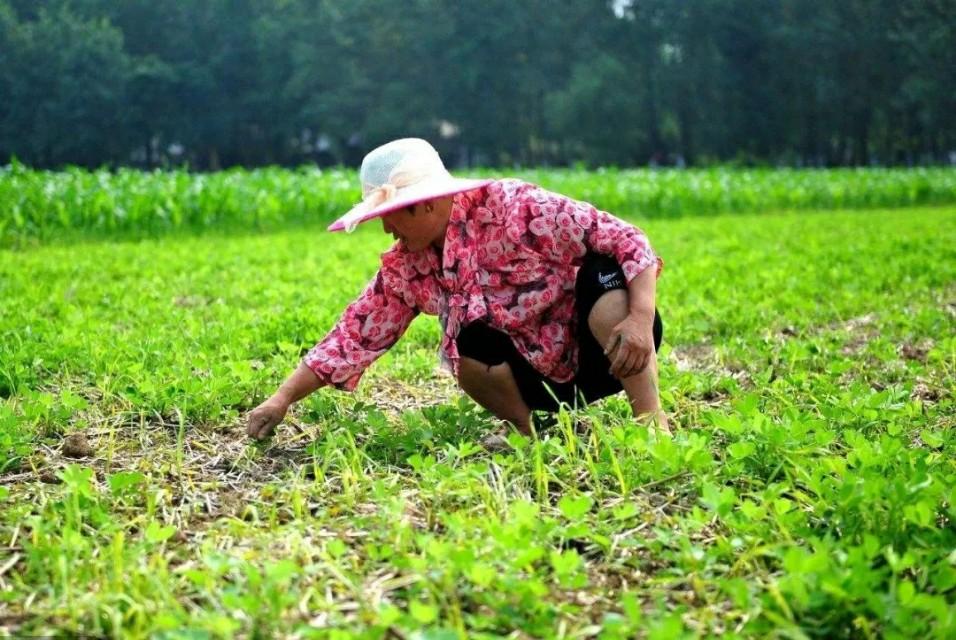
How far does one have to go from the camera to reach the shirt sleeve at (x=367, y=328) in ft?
11.1

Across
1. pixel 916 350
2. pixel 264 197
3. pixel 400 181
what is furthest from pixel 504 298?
pixel 264 197

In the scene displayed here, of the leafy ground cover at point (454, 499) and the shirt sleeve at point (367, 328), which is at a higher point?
the shirt sleeve at point (367, 328)

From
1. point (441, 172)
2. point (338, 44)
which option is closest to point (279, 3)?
point (338, 44)

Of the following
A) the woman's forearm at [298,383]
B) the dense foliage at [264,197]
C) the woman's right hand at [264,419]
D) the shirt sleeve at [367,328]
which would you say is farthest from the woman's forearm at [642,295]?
the dense foliage at [264,197]

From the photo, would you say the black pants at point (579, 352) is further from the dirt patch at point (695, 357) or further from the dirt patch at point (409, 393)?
the dirt patch at point (695, 357)

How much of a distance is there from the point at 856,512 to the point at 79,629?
1684 mm

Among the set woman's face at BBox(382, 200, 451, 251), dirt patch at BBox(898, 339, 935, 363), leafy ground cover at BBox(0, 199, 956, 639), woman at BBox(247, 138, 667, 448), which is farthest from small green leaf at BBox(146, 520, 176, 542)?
dirt patch at BBox(898, 339, 935, 363)

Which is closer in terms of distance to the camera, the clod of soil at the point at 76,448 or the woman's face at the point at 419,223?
the woman's face at the point at 419,223

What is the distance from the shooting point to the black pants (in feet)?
10.8

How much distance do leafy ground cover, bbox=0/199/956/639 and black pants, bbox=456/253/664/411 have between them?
11 centimetres

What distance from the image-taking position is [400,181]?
309 centimetres

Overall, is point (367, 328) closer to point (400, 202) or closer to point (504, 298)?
point (504, 298)

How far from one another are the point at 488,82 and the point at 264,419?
183 feet

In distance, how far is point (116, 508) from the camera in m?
2.82
